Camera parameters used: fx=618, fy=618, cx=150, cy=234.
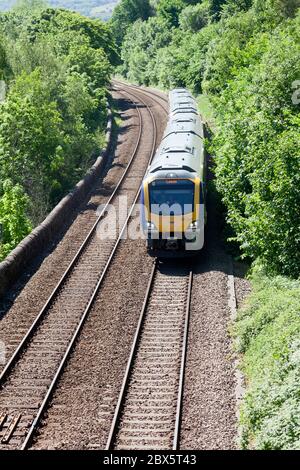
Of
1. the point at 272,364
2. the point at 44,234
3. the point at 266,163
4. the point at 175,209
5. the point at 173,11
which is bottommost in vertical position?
the point at 272,364

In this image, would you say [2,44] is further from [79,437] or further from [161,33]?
[161,33]

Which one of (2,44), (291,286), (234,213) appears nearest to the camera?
(291,286)

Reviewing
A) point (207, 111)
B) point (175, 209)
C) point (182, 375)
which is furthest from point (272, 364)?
point (207, 111)

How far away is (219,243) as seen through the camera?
70.4ft

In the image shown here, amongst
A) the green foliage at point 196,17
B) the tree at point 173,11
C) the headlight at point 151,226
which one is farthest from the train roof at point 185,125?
the tree at point 173,11

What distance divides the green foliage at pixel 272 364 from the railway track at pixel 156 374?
4.68 ft

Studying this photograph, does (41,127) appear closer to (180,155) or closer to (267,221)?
(180,155)

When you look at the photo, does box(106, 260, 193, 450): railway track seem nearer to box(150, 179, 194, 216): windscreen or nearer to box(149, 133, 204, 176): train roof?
box(150, 179, 194, 216): windscreen

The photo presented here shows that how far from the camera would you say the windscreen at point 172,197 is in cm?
1902

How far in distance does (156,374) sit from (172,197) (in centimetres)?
689

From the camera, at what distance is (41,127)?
27.4 metres

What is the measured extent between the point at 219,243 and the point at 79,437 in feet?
36.5

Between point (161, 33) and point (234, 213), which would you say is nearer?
point (234, 213)
